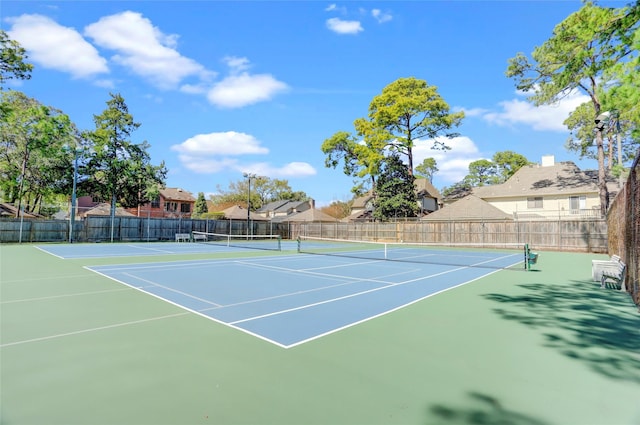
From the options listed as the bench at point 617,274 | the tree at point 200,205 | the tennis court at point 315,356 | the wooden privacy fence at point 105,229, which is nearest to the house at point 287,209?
the tree at point 200,205

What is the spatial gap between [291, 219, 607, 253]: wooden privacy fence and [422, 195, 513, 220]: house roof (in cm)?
309

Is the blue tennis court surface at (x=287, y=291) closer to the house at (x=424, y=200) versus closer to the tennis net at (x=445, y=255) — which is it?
the tennis net at (x=445, y=255)

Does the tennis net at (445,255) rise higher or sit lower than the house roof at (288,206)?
lower

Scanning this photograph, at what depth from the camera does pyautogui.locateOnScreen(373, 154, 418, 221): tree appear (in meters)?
34.3

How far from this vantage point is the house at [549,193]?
98.4 feet

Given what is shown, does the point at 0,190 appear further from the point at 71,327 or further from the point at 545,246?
the point at 545,246

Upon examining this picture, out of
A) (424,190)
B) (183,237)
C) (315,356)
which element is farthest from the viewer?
(424,190)

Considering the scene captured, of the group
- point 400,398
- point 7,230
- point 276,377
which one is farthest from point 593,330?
point 7,230

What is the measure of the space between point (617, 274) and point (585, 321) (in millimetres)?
3962

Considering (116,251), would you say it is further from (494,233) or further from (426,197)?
(426,197)

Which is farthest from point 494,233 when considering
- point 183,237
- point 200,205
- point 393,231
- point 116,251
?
point 200,205

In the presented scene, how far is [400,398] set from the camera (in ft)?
9.09

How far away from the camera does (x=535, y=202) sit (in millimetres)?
32844

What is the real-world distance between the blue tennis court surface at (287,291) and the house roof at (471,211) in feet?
64.4
